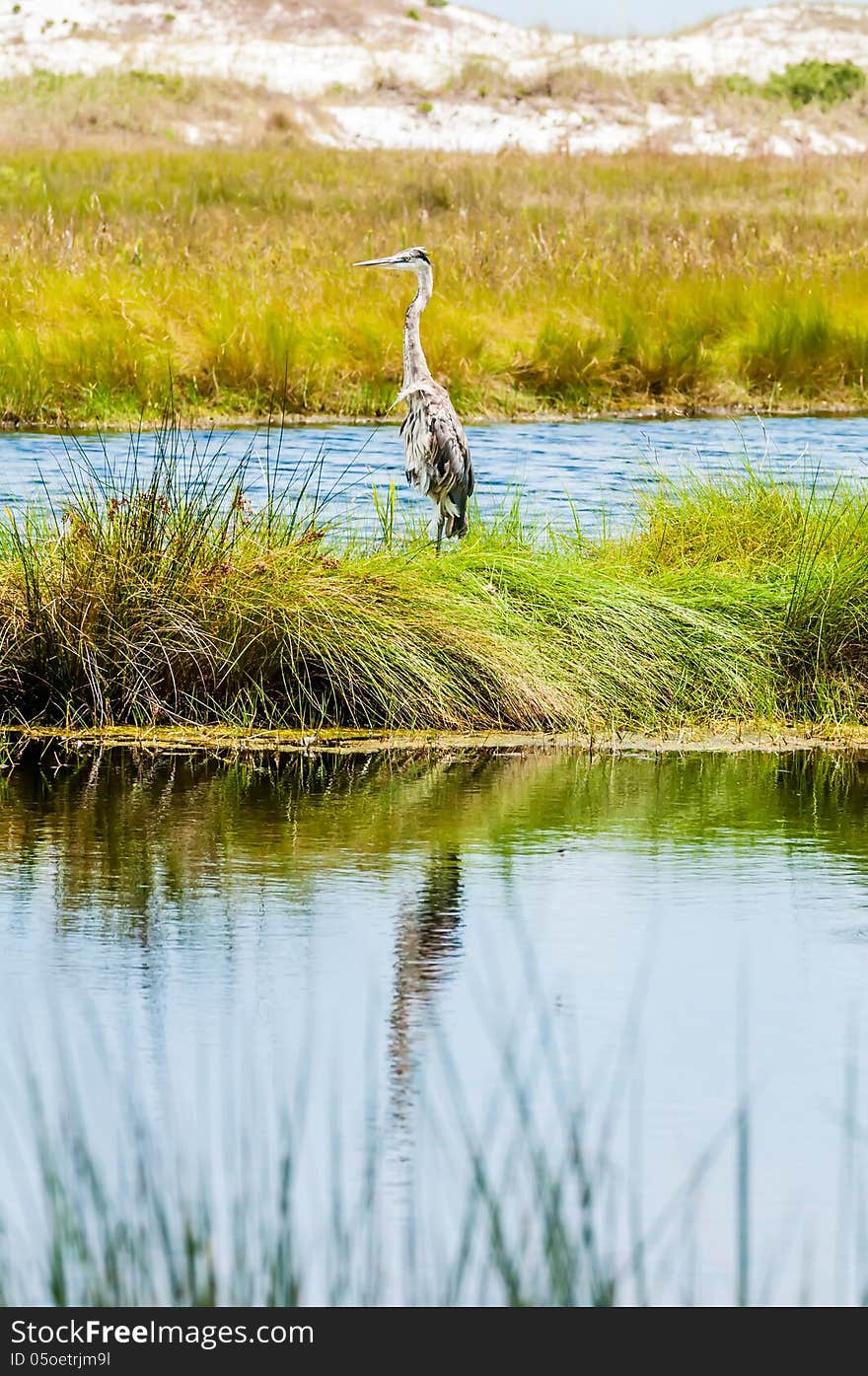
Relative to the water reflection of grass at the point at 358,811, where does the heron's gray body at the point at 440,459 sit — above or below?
above

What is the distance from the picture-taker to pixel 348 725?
318 inches

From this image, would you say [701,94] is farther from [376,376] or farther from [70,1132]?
[70,1132]

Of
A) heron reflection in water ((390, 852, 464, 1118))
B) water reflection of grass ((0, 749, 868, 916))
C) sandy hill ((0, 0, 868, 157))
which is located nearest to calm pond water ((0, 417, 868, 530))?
water reflection of grass ((0, 749, 868, 916))

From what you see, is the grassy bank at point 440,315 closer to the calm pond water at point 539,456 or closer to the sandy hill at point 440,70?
the calm pond water at point 539,456

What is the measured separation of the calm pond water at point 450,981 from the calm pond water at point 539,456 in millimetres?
3681

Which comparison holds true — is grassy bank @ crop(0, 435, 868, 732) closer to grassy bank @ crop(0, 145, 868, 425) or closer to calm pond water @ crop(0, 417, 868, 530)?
calm pond water @ crop(0, 417, 868, 530)

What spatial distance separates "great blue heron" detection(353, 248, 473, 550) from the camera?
9.55 metres

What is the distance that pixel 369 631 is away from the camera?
7.90 meters

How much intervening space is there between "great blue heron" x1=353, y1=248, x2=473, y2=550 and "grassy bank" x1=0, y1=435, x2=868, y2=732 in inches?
36.7

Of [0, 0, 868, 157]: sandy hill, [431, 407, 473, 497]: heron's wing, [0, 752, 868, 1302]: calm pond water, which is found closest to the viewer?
[0, 752, 868, 1302]: calm pond water

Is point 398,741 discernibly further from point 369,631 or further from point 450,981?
point 450,981

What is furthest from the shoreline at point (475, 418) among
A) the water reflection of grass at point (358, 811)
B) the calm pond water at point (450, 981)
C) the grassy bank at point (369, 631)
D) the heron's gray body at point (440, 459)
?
the calm pond water at point (450, 981)

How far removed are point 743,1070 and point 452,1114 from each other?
2.07ft

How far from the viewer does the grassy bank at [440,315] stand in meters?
15.7
